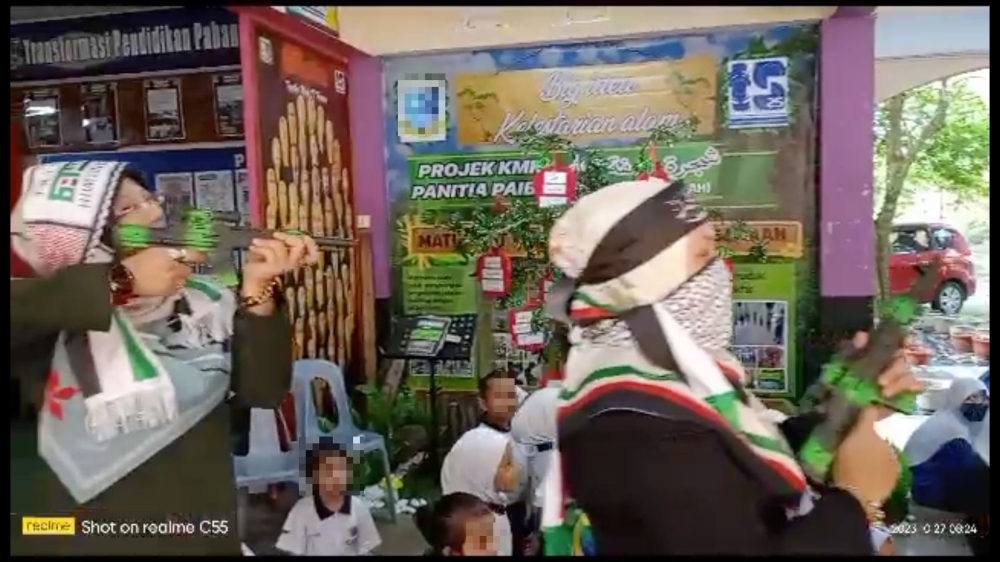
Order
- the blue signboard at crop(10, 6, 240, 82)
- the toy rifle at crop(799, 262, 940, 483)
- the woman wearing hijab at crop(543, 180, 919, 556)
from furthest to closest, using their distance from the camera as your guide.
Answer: the blue signboard at crop(10, 6, 240, 82) < the toy rifle at crop(799, 262, 940, 483) < the woman wearing hijab at crop(543, 180, 919, 556)

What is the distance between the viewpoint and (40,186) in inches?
69.5

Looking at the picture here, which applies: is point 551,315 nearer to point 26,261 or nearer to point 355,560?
point 355,560

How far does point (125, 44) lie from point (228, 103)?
240 mm

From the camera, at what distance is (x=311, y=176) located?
6.01 ft

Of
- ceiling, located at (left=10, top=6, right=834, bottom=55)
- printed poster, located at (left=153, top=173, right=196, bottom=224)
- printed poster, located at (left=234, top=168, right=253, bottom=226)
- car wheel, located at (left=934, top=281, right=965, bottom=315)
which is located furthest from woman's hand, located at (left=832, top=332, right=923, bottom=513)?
printed poster, located at (left=153, top=173, right=196, bottom=224)

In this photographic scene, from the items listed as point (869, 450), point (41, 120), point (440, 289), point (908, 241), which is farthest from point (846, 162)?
point (41, 120)

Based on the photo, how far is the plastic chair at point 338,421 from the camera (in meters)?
1.81

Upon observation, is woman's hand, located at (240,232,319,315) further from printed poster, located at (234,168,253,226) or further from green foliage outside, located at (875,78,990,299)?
green foliage outside, located at (875,78,990,299)

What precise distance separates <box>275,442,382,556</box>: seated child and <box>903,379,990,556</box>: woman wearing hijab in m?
1.01

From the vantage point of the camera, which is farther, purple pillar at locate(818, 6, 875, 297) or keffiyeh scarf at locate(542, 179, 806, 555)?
purple pillar at locate(818, 6, 875, 297)

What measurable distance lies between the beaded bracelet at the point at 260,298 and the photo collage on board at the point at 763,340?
33.1 inches

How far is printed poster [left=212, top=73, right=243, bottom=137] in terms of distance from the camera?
1.82m

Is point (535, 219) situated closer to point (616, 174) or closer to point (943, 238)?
point (616, 174)

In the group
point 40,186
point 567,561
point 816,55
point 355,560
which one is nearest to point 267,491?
point 355,560
